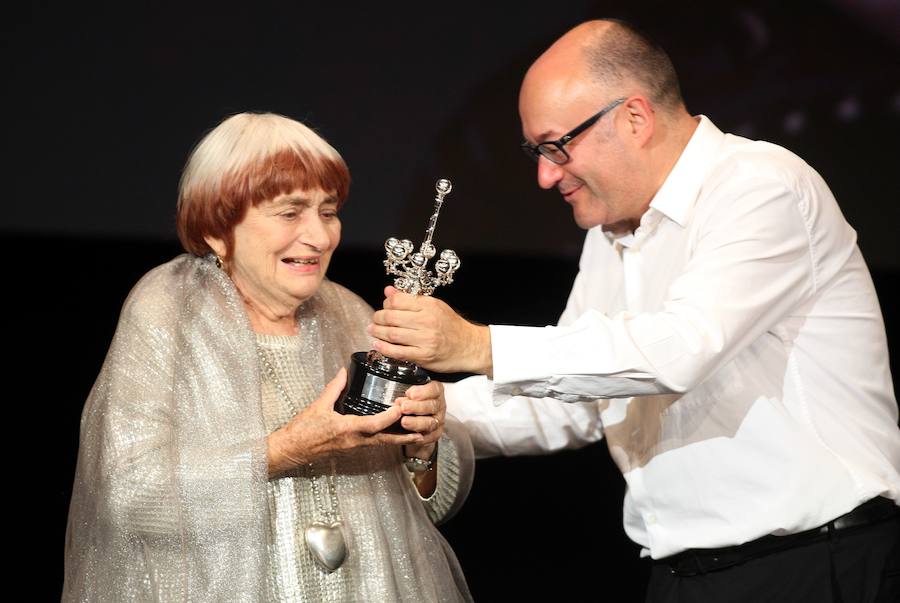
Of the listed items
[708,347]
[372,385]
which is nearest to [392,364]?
[372,385]

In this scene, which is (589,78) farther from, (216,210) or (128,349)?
(128,349)

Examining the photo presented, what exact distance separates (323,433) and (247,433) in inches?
5.6

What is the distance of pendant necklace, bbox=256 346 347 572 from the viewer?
1979 millimetres

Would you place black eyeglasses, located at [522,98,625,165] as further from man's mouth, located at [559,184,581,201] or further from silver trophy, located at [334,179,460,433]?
silver trophy, located at [334,179,460,433]

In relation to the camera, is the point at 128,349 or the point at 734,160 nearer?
the point at 128,349

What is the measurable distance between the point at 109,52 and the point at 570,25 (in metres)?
1.71

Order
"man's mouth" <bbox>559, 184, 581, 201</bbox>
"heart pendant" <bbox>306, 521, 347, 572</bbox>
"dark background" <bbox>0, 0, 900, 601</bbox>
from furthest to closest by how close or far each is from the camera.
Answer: "dark background" <bbox>0, 0, 900, 601</bbox> < "man's mouth" <bbox>559, 184, 581, 201</bbox> < "heart pendant" <bbox>306, 521, 347, 572</bbox>

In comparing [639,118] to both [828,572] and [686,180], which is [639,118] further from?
[828,572]

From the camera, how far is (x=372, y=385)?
6.27ft

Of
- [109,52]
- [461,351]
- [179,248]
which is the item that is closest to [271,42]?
[109,52]

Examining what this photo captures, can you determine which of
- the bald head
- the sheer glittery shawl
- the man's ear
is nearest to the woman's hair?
the sheer glittery shawl

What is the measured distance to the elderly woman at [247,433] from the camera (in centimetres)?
191

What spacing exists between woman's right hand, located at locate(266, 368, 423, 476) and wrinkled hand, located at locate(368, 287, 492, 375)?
13 cm

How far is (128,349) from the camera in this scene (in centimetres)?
195
